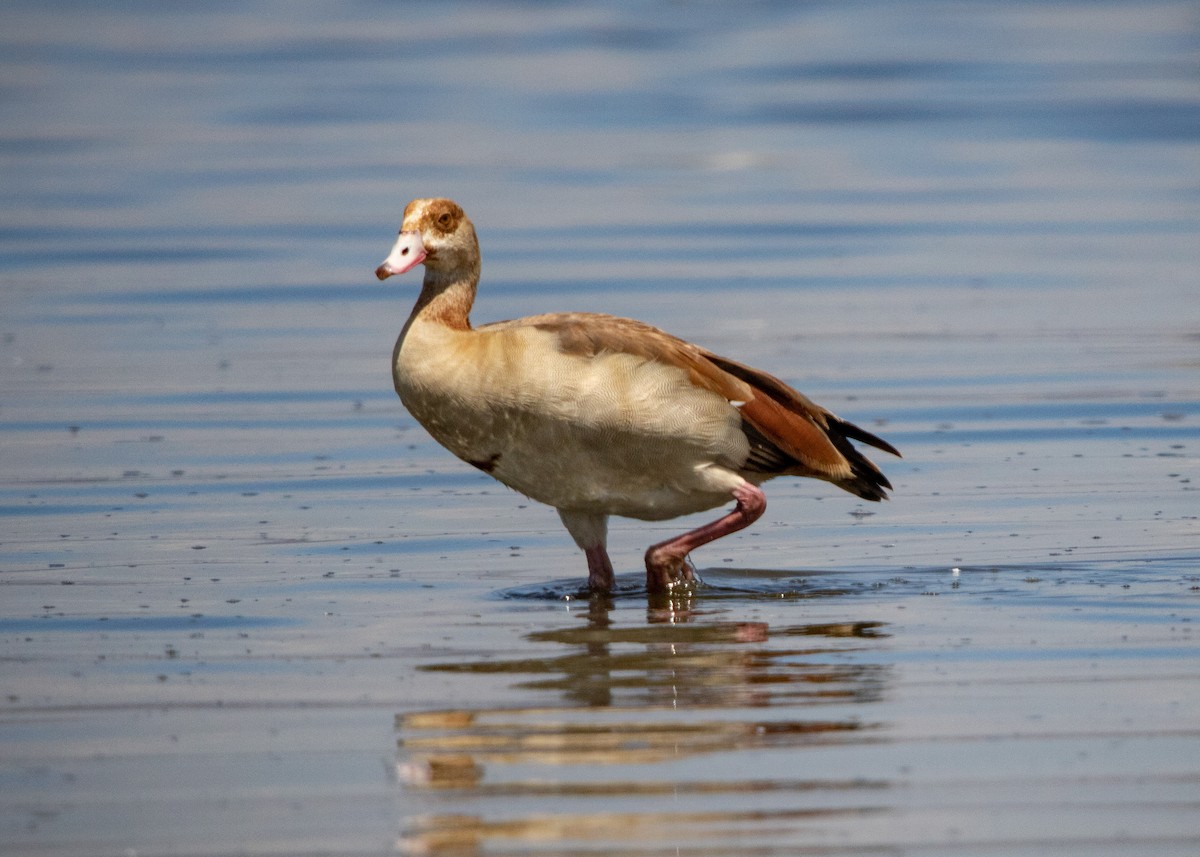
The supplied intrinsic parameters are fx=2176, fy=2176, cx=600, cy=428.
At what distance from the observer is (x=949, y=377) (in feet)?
43.2

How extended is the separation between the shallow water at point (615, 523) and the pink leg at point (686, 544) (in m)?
0.20

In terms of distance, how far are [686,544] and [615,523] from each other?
177 centimetres

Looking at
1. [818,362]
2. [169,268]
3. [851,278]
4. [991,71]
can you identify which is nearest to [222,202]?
[169,268]

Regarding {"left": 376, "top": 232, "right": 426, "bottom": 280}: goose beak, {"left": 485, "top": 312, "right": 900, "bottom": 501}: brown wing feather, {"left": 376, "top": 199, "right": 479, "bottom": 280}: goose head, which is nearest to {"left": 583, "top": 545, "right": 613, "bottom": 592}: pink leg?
{"left": 485, "top": 312, "right": 900, "bottom": 501}: brown wing feather

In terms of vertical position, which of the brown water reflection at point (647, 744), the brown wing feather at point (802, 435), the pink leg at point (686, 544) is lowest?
the brown water reflection at point (647, 744)

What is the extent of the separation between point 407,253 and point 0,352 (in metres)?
6.71

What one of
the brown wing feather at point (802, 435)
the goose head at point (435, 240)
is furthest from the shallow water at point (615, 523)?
the goose head at point (435, 240)

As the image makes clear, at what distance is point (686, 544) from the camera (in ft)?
27.7

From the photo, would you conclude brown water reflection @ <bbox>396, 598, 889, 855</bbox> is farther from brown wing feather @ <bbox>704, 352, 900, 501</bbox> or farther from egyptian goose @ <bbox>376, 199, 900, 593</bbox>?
brown wing feather @ <bbox>704, 352, 900, 501</bbox>

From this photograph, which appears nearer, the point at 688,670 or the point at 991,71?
the point at 688,670

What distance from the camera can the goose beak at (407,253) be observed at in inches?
322

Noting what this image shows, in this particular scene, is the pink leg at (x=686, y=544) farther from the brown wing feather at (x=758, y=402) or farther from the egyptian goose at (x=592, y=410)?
the brown wing feather at (x=758, y=402)

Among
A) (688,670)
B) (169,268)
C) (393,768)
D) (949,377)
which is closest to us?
(393,768)

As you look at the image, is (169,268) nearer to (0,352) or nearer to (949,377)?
(0,352)
